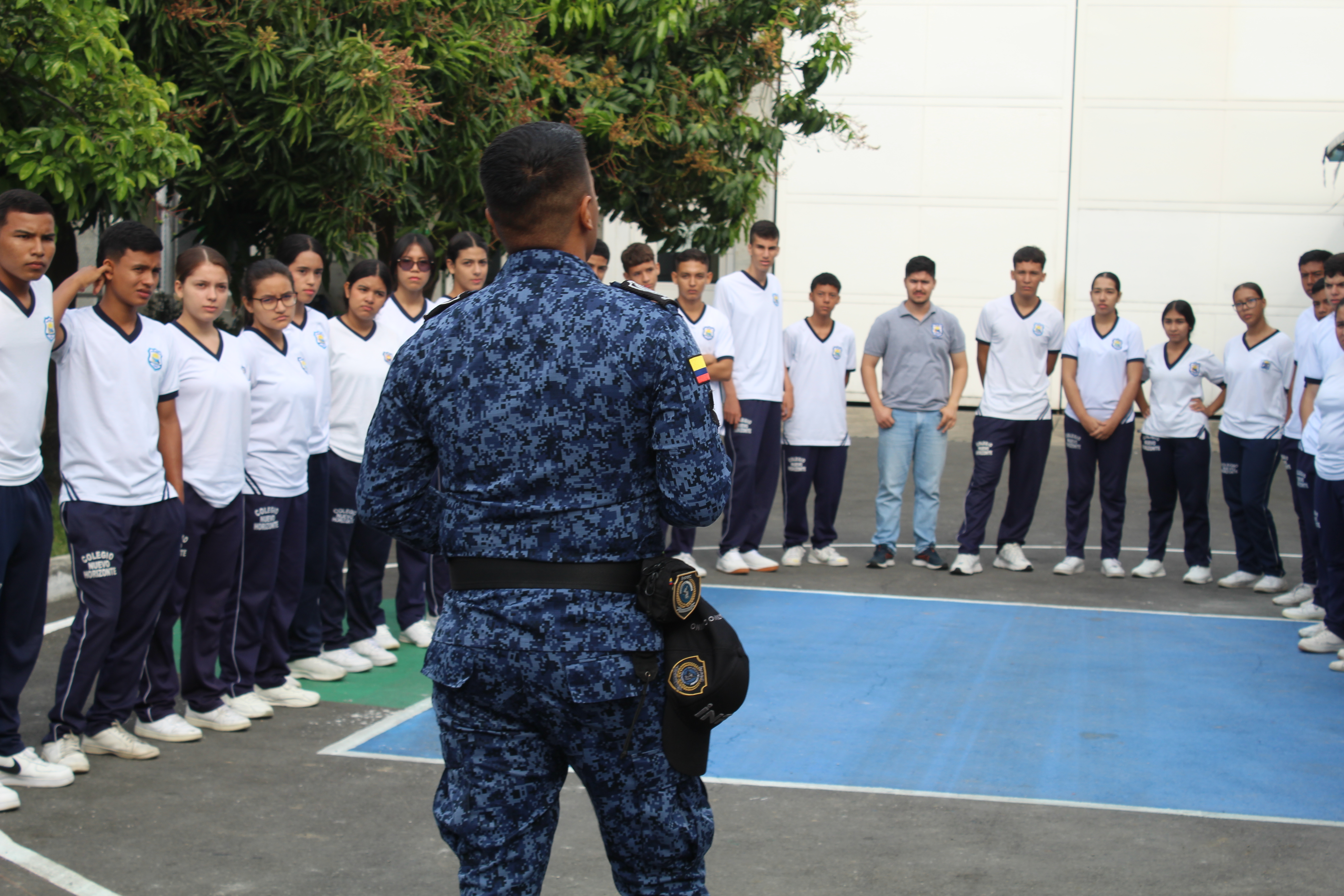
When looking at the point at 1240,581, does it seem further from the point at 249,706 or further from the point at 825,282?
the point at 249,706

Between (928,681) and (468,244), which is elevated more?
(468,244)

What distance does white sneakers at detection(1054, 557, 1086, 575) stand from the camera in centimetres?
998

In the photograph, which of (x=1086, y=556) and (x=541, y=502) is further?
(x=1086, y=556)

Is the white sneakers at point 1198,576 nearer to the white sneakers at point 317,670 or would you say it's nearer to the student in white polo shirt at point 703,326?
the student in white polo shirt at point 703,326

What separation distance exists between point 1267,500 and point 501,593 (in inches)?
315

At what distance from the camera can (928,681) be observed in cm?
693

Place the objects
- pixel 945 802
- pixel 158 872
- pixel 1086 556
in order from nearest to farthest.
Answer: pixel 158 872
pixel 945 802
pixel 1086 556

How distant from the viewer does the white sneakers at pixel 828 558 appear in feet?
33.3

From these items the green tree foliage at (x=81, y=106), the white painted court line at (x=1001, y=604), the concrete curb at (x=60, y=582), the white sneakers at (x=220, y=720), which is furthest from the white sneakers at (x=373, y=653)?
the green tree foliage at (x=81, y=106)

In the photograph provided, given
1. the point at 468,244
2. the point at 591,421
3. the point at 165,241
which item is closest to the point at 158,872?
the point at 591,421

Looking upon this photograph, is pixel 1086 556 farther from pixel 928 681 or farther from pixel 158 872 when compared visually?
pixel 158 872

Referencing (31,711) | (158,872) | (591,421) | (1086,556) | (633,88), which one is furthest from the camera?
(633,88)

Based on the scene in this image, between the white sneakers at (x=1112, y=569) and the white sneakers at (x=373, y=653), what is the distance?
535cm

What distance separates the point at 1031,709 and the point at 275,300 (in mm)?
3910
